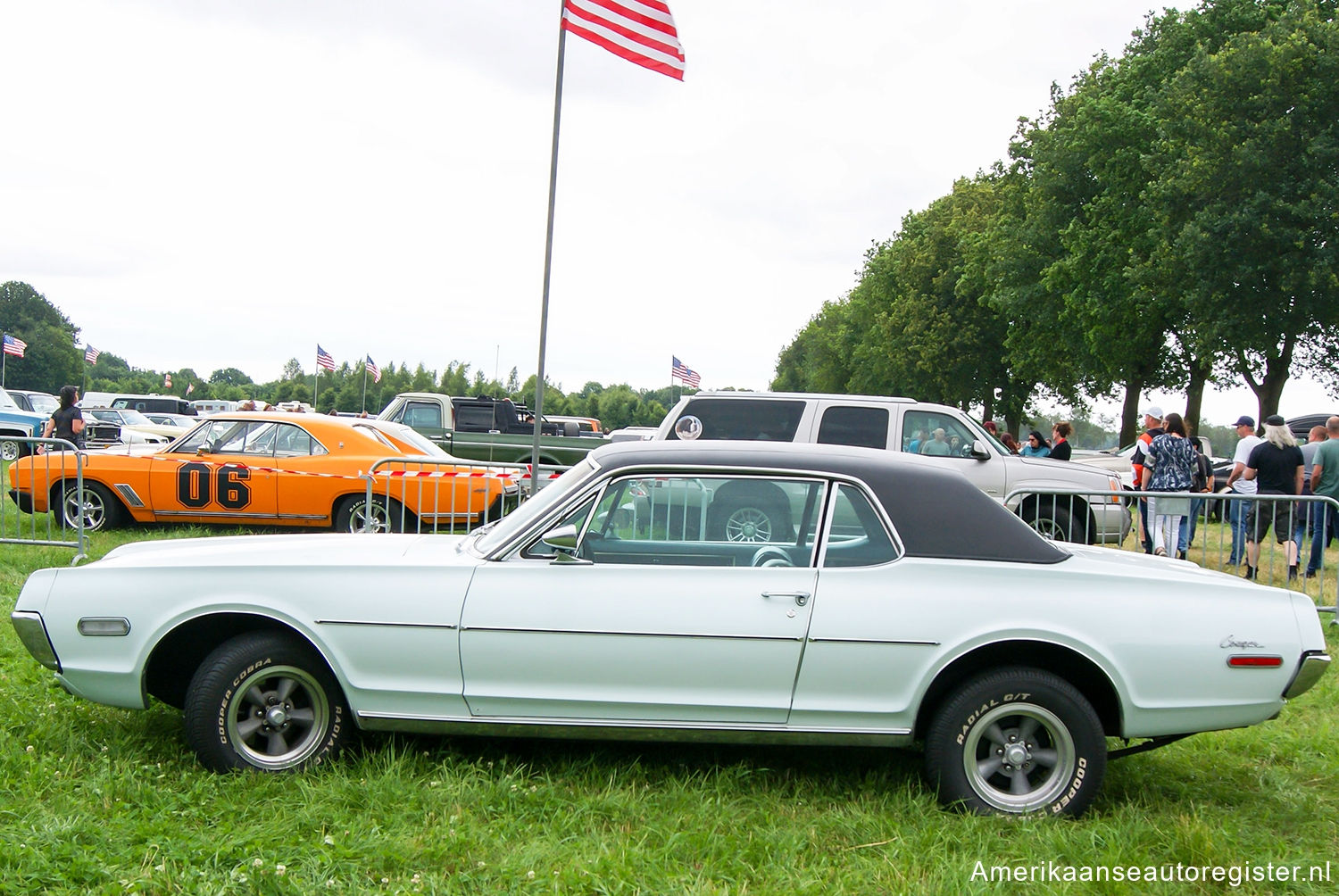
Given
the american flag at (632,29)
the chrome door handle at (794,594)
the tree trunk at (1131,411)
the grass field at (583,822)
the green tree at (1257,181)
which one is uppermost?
the green tree at (1257,181)

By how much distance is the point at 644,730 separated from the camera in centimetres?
416

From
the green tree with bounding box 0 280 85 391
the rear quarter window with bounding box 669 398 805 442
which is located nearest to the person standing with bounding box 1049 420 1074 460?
the rear quarter window with bounding box 669 398 805 442

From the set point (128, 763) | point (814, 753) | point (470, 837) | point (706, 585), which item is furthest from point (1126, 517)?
point (128, 763)

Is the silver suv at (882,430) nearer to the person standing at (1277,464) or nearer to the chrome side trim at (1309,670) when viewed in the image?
the person standing at (1277,464)

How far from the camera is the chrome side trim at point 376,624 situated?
4.15 m

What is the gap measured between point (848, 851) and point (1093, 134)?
29717 millimetres

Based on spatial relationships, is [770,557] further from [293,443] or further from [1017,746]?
[293,443]

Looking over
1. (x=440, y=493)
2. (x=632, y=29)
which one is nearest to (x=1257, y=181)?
(x=632, y=29)

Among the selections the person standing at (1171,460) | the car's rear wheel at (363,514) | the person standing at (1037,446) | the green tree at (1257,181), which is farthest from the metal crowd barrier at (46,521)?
the green tree at (1257,181)

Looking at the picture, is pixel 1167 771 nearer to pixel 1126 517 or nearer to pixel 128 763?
pixel 128 763

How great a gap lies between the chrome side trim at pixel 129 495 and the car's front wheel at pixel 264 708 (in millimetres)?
7711

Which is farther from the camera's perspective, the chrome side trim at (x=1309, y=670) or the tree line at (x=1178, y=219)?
the tree line at (x=1178, y=219)

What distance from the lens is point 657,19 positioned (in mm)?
9000

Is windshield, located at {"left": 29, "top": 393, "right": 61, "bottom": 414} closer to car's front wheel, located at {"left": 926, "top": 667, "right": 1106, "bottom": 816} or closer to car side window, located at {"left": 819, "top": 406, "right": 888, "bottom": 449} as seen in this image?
Result: car side window, located at {"left": 819, "top": 406, "right": 888, "bottom": 449}
